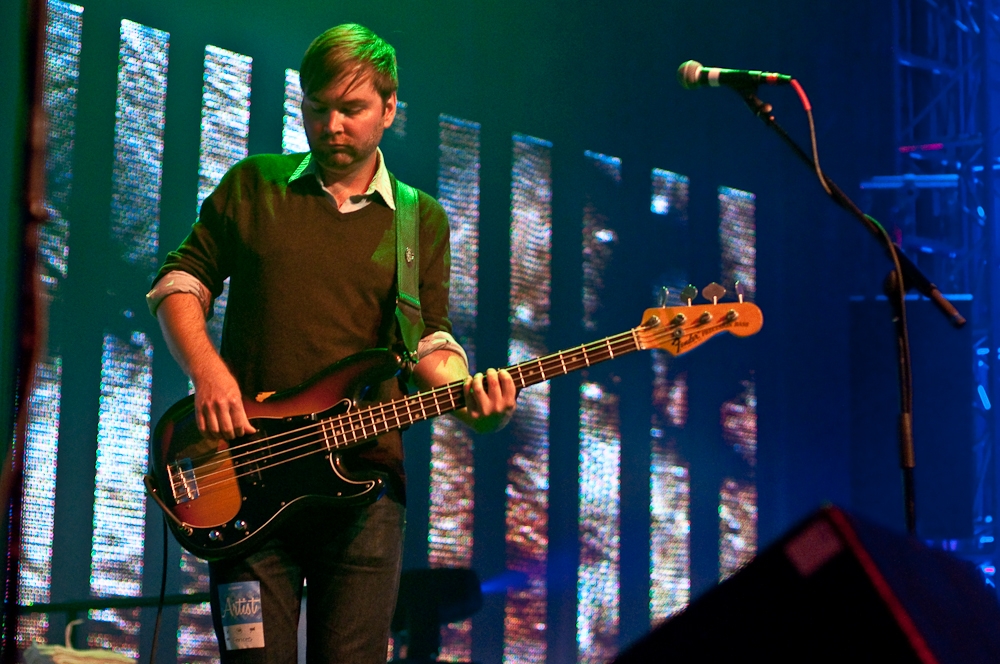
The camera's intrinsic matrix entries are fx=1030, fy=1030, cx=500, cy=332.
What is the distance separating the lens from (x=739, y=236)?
196 inches

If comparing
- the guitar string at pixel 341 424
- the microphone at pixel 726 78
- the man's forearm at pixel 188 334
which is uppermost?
the microphone at pixel 726 78

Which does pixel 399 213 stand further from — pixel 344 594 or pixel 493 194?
pixel 493 194

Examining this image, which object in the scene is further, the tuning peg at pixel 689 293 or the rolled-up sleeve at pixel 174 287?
the tuning peg at pixel 689 293

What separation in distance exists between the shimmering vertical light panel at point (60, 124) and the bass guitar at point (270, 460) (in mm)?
1451

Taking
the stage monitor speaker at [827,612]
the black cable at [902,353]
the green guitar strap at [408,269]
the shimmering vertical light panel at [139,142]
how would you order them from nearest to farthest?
the stage monitor speaker at [827,612], the black cable at [902,353], the green guitar strap at [408,269], the shimmering vertical light panel at [139,142]

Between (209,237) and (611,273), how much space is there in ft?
8.02

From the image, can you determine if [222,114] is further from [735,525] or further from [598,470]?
[735,525]

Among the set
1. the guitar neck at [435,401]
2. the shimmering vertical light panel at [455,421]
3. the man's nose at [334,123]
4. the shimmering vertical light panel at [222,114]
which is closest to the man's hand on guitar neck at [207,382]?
the guitar neck at [435,401]

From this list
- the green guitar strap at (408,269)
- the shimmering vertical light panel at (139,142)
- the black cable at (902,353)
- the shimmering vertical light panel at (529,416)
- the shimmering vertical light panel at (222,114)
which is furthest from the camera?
the shimmering vertical light panel at (529,416)

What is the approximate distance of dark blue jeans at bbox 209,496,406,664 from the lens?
87.7 inches

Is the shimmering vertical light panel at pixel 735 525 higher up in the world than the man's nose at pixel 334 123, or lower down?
lower down

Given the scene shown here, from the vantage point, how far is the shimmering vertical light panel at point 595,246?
454 centimetres

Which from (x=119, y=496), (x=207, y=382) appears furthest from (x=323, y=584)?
(x=119, y=496)

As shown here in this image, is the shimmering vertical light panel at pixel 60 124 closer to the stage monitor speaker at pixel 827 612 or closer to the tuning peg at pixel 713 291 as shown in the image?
the tuning peg at pixel 713 291
